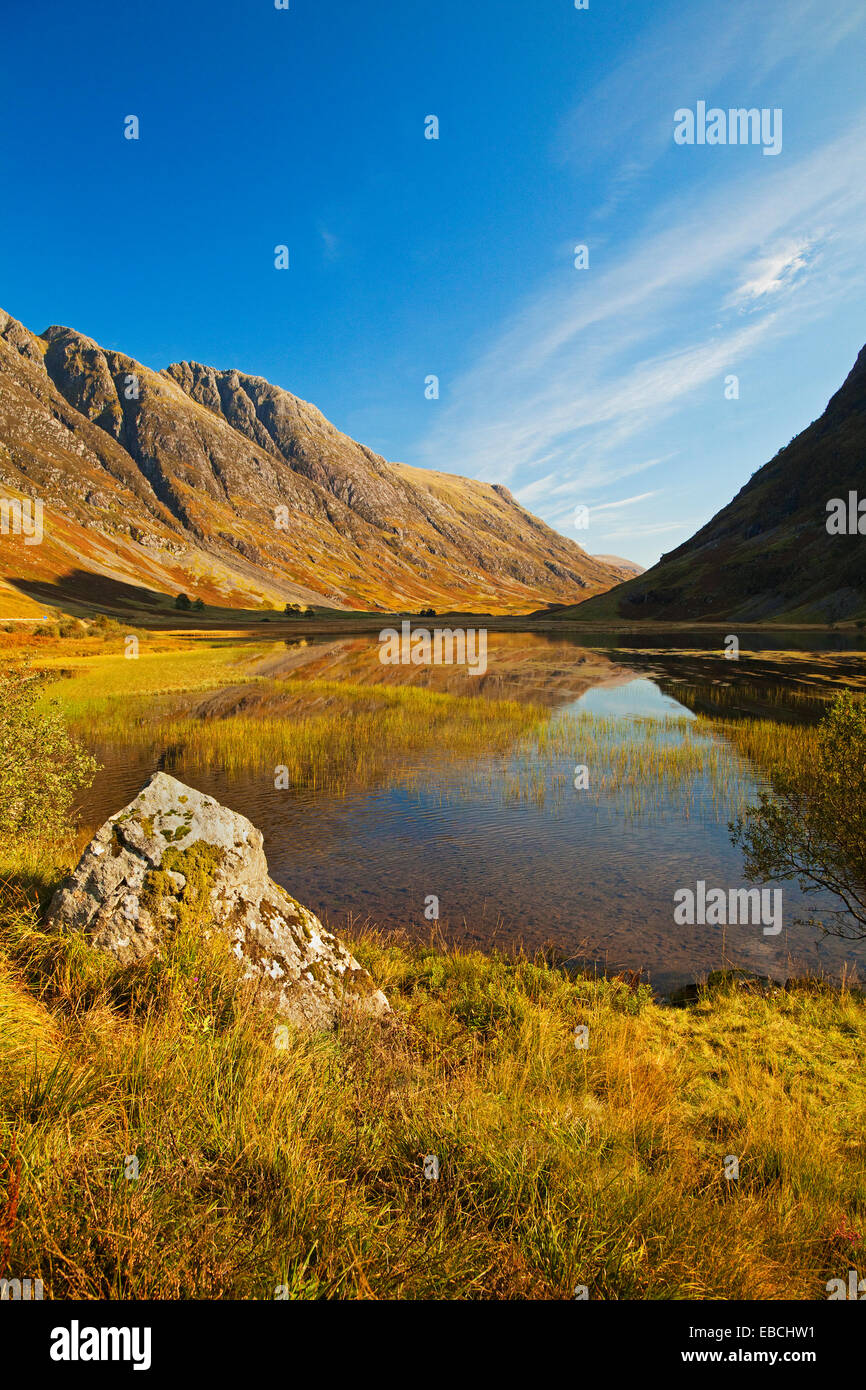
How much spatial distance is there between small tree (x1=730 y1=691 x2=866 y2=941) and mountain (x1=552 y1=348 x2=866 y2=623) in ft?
340

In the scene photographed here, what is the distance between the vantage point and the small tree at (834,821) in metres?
10.9

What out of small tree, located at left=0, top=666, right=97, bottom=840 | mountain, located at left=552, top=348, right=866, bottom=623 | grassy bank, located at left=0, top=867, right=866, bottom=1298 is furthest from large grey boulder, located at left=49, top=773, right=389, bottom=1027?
mountain, located at left=552, top=348, right=866, bottom=623

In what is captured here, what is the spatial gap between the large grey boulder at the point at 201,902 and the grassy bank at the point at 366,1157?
0.38m

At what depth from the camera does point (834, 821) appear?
11.2 meters

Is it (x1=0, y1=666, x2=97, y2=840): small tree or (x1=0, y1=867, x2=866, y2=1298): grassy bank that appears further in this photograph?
(x1=0, y1=666, x2=97, y2=840): small tree

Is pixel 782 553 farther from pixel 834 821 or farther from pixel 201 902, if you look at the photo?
pixel 201 902

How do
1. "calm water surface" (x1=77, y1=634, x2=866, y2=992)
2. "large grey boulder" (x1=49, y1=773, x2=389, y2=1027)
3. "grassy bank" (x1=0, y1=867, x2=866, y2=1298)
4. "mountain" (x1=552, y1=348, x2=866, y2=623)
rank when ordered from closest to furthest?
"grassy bank" (x1=0, y1=867, x2=866, y2=1298)
"large grey boulder" (x1=49, y1=773, x2=389, y2=1027)
"calm water surface" (x1=77, y1=634, x2=866, y2=992)
"mountain" (x1=552, y1=348, x2=866, y2=623)

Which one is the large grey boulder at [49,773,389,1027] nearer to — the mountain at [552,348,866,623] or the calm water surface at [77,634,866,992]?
the calm water surface at [77,634,866,992]

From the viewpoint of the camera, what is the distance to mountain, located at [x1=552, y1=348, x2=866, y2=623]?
10738 centimetres

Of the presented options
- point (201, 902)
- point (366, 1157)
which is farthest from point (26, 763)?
point (366, 1157)

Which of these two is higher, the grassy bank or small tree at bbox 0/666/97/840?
small tree at bbox 0/666/97/840

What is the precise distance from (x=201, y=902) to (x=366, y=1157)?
11.9 ft

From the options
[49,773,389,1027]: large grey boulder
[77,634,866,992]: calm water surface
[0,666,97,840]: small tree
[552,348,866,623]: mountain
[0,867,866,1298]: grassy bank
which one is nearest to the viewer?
[0,867,866,1298]: grassy bank

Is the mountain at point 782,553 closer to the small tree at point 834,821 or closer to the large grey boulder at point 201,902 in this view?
the small tree at point 834,821
